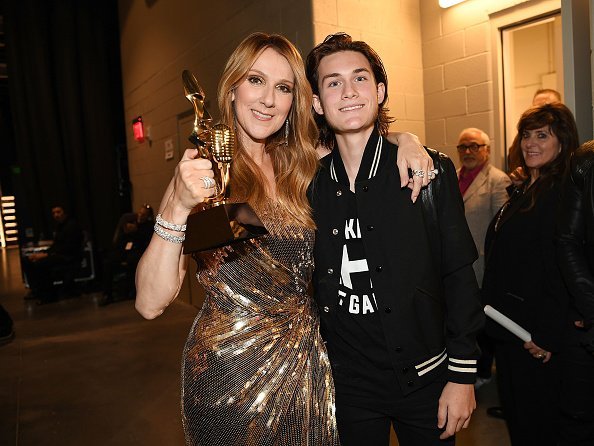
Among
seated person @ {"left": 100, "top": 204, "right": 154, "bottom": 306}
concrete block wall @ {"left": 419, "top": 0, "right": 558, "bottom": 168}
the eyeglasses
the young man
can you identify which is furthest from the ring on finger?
seated person @ {"left": 100, "top": 204, "right": 154, "bottom": 306}

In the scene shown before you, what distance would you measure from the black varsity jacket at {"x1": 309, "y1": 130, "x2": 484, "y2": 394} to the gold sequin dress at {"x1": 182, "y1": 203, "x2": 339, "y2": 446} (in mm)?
219

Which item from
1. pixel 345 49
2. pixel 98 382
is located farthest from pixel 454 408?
pixel 98 382

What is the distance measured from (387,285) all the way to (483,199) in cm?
222

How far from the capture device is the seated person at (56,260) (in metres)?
6.87

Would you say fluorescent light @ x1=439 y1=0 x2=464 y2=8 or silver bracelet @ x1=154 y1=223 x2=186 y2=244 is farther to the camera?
fluorescent light @ x1=439 y1=0 x2=464 y2=8

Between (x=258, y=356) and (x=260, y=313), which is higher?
(x=260, y=313)

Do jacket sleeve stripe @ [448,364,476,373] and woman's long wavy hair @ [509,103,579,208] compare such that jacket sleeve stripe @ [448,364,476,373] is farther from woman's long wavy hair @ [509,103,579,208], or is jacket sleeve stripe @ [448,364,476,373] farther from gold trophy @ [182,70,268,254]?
woman's long wavy hair @ [509,103,579,208]

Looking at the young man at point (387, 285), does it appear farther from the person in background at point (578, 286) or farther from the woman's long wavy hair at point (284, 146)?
the person in background at point (578, 286)

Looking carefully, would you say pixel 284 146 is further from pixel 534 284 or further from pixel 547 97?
pixel 547 97

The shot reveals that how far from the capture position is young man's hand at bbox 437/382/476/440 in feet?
4.32

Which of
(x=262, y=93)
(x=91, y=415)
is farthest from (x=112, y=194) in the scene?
(x=262, y=93)

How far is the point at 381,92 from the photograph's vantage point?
4.99ft

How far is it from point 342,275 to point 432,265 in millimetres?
248

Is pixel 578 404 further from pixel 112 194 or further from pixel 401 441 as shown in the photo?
pixel 112 194
